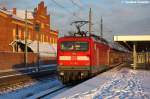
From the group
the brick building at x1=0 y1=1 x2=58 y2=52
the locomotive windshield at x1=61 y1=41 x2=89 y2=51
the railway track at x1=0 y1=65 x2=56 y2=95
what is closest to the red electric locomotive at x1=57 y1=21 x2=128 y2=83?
the locomotive windshield at x1=61 y1=41 x2=89 y2=51

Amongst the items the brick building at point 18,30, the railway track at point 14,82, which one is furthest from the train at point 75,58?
the brick building at point 18,30

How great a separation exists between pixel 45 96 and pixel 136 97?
5.23 m

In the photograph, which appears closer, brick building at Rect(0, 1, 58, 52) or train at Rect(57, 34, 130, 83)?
train at Rect(57, 34, 130, 83)

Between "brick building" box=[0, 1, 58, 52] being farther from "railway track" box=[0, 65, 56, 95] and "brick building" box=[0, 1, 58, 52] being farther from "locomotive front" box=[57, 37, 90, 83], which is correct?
"locomotive front" box=[57, 37, 90, 83]

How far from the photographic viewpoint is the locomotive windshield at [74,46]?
947 inches

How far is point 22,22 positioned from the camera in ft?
213

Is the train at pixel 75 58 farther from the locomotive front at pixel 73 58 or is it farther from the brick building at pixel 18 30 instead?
the brick building at pixel 18 30

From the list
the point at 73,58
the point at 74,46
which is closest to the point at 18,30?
the point at 74,46

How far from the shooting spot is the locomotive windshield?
24047mm

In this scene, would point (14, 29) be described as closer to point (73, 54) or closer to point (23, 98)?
point (73, 54)

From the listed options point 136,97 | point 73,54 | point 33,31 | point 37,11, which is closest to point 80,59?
point 73,54

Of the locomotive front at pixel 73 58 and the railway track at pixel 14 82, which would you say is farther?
the locomotive front at pixel 73 58

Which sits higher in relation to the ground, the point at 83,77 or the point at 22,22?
the point at 22,22

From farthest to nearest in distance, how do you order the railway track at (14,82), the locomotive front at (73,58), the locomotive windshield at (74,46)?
the locomotive windshield at (74,46) → the locomotive front at (73,58) → the railway track at (14,82)
